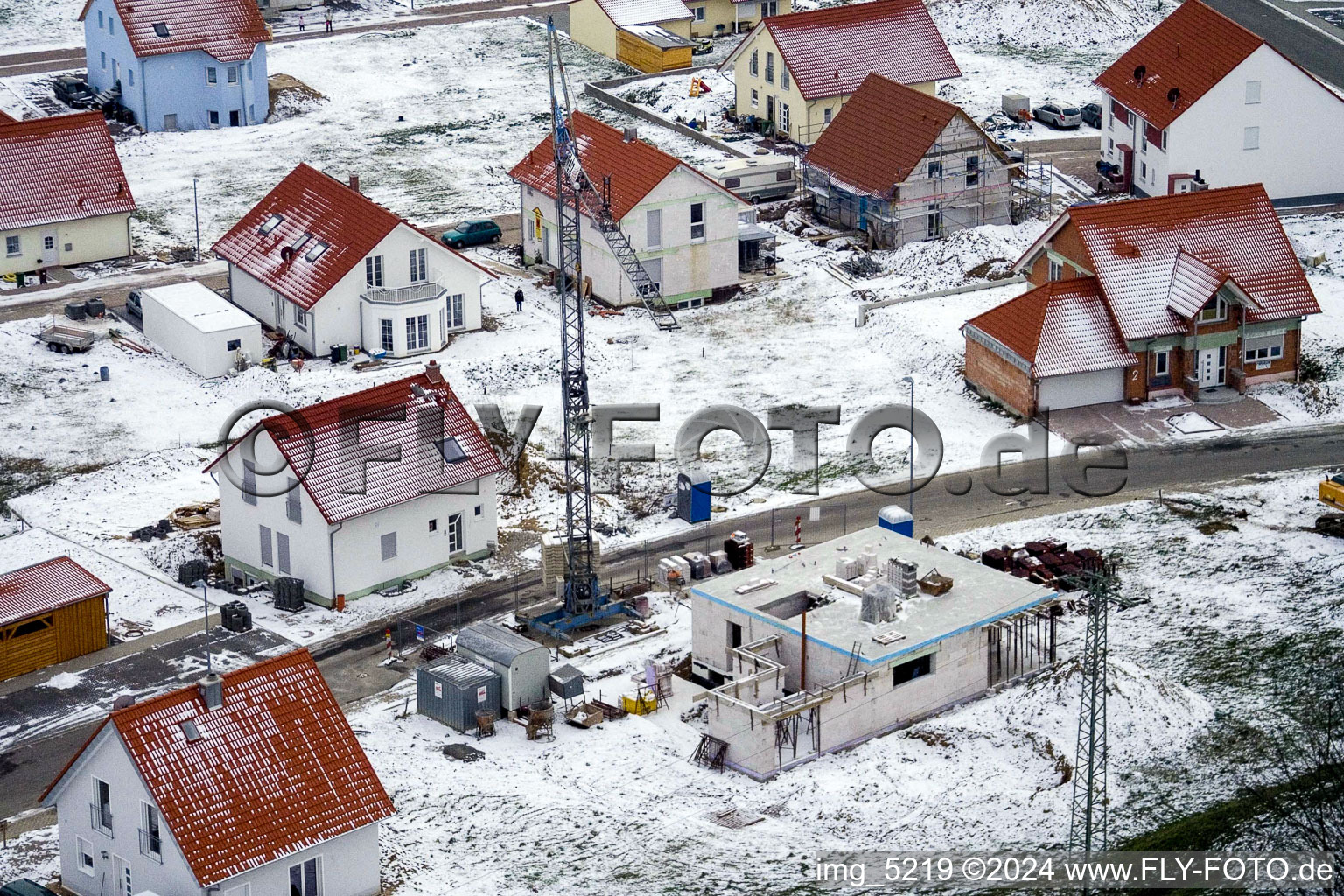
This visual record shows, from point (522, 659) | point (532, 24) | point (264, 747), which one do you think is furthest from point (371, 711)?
point (532, 24)

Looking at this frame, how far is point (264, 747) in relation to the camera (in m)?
51.7

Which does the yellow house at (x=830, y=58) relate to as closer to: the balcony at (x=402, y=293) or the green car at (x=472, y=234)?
the green car at (x=472, y=234)

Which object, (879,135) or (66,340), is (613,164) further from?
(66,340)

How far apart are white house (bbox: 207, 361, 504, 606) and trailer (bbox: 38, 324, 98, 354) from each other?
1765 centimetres

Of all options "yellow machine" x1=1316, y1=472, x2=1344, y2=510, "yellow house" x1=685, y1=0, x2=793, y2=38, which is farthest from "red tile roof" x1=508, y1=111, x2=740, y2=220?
"yellow house" x1=685, y1=0, x2=793, y2=38

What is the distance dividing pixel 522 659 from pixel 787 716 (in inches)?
289

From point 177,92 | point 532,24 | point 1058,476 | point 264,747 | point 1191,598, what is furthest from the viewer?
point 532,24

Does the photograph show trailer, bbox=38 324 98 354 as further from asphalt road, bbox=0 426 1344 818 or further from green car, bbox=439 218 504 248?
asphalt road, bbox=0 426 1344 818

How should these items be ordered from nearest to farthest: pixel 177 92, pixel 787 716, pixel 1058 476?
pixel 787 716 < pixel 1058 476 < pixel 177 92

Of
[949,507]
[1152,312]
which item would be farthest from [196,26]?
[949,507]

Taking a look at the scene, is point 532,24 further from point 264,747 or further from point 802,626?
point 264,747

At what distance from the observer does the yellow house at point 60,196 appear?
9250 cm

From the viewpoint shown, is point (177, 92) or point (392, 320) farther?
point (177, 92)

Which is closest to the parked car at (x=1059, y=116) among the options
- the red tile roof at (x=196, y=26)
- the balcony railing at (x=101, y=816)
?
the red tile roof at (x=196, y=26)
